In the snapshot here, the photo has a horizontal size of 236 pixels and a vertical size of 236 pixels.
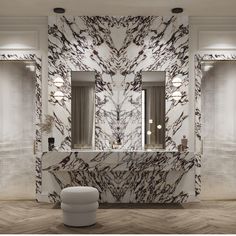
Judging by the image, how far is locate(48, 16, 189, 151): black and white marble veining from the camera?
19.3 feet

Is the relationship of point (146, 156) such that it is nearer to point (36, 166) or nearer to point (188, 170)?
point (188, 170)

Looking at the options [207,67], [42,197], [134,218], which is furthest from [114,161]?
[207,67]

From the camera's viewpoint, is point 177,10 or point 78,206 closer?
point 78,206

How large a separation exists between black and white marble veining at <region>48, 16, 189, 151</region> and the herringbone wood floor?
105cm

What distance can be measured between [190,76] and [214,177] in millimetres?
1626

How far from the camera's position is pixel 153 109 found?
5910mm

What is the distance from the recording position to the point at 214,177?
603 centimetres

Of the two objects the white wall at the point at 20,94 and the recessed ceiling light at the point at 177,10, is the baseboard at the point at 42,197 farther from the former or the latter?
the recessed ceiling light at the point at 177,10

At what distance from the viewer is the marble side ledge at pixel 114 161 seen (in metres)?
5.39

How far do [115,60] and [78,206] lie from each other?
2.50 meters

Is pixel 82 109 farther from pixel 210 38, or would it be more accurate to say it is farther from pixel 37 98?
pixel 210 38

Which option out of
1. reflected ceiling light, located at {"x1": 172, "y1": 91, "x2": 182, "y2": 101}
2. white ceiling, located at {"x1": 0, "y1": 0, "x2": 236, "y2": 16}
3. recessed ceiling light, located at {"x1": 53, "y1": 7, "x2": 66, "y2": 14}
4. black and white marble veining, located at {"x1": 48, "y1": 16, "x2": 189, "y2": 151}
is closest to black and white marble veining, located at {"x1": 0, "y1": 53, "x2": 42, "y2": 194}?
black and white marble veining, located at {"x1": 48, "y1": 16, "x2": 189, "y2": 151}

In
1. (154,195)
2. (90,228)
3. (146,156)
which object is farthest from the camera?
(154,195)

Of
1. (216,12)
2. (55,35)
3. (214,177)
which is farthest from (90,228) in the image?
(216,12)
